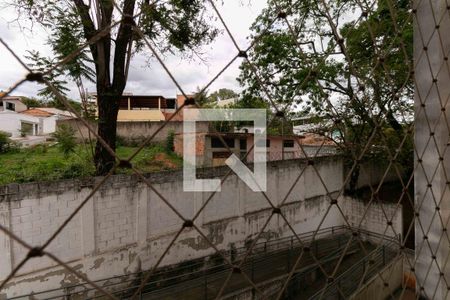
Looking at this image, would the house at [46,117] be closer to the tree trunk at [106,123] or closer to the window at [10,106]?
the window at [10,106]

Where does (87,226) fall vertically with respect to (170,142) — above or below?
below

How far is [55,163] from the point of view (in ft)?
15.4

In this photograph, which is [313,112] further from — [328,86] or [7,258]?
[7,258]

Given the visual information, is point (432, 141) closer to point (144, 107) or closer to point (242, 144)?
point (242, 144)

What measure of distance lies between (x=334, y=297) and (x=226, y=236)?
1.76 meters

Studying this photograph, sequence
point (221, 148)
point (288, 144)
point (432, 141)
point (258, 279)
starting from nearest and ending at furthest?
1. point (432, 141)
2. point (258, 279)
3. point (221, 148)
4. point (288, 144)

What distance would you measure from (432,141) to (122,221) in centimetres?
332

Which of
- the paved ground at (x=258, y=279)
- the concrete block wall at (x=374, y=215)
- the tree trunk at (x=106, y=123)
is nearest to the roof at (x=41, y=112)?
the tree trunk at (x=106, y=123)

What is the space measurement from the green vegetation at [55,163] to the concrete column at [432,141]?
3541 mm

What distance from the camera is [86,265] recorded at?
3355mm

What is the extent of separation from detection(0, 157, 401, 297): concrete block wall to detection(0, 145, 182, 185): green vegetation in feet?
1.93

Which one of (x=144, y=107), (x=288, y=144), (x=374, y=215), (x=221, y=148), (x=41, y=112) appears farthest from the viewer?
(x=144, y=107)

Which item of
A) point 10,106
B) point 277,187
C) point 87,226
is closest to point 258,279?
point 277,187

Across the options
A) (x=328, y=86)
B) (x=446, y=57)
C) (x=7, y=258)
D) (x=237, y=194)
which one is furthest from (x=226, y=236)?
(x=446, y=57)
